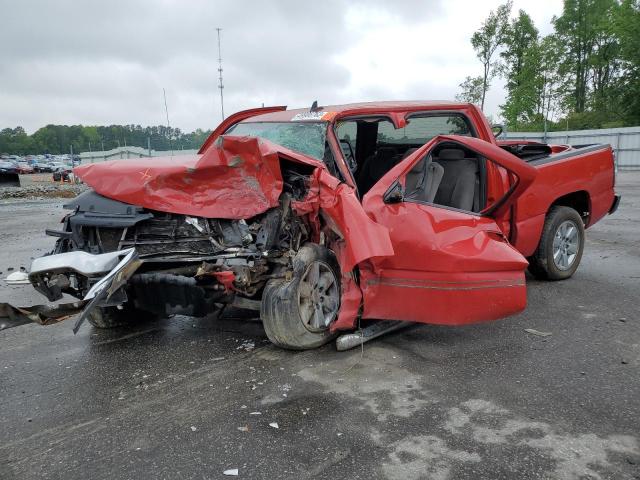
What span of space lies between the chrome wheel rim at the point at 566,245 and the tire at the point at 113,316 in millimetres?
4290

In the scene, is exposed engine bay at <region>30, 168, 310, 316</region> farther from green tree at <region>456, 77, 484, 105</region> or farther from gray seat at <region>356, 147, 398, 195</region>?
green tree at <region>456, 77, 484, 105</region>

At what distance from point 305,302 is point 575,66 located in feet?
154

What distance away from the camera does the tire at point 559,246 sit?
5.59m

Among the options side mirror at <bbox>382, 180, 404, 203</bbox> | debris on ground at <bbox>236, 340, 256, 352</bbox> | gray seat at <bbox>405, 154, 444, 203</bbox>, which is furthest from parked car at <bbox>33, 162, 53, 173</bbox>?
side mirror at <bbox>382, 180, 404, 203</bbox>

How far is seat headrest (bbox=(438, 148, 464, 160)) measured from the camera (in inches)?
186

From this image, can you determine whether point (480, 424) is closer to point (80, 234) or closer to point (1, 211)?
point (80, 234)

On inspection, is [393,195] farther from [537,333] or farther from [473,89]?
[473,89]

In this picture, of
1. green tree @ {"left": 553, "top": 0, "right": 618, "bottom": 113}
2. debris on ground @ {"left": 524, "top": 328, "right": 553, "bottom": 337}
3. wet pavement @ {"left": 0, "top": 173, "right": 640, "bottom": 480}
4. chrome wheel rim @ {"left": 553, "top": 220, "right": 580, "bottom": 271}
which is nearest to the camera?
wet pavement @ {"left": 0, "top": 173, "right": 640, "bottom": 480}

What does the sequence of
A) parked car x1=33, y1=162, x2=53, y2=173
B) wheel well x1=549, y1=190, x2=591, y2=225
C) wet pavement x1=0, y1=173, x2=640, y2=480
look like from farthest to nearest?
1. parked car x1=33, y1=162, x2=53, y2=173
2. wheel well x1=549, y1=190, x2=591, y2=225
3. wet pavement x1=0, y1=173, x2=640, y2=480

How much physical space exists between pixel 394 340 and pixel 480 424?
1.36 m

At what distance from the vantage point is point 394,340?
4.22 meters

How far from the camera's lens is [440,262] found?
3.66m

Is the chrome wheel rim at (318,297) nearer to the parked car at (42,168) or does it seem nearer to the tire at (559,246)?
the tire at (559,246)

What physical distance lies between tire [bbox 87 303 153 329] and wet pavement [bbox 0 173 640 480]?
0.11 m
